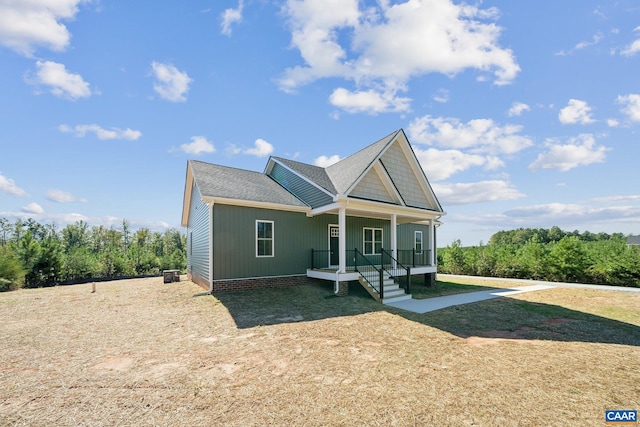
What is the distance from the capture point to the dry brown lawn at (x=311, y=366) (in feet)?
11.8

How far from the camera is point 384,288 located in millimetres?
11227

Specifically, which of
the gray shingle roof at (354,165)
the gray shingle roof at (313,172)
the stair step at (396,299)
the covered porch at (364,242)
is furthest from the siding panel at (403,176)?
the stair step at (396,299)

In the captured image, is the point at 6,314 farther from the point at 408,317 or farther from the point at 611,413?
the point at 611,413

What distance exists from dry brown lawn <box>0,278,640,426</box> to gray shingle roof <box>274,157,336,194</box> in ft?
18.6

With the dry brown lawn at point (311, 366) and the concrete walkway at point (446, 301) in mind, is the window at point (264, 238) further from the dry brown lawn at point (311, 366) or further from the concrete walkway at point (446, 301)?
the concrete walkway at point (446, 301)

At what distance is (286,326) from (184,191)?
39.4ft

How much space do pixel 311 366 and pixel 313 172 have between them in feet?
37.0

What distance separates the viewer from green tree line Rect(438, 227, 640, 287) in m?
15.6

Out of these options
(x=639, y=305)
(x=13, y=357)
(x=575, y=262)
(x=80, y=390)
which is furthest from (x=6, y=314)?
(x=575, y=262)

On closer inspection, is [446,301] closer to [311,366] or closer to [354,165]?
[354,165]

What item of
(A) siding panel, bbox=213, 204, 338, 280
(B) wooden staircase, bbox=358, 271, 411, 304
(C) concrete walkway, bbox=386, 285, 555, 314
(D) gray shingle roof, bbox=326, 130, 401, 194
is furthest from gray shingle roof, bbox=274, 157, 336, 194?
(C) concrete walkway, bbox=386, 285, 555, 314

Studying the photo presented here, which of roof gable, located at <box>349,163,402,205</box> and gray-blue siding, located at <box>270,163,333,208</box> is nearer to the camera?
gray-blue siding, located at <box>270,163,333,208</box>

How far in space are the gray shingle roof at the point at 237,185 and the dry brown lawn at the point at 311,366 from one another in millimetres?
4382

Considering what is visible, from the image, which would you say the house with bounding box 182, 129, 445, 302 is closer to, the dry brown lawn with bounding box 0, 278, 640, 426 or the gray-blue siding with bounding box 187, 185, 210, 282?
the gray-blue siding with bounding box 187, 185, 210, 282
